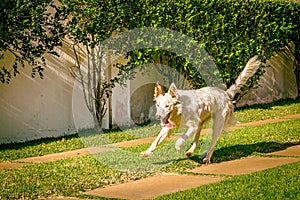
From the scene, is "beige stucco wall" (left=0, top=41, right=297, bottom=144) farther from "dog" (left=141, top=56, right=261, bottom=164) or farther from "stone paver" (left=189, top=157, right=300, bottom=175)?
"stone paver" (left=189, top=157, right=300, bottom=175)

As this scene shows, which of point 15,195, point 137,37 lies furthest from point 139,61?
point 15,195

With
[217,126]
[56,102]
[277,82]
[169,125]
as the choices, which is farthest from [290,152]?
[277,82]

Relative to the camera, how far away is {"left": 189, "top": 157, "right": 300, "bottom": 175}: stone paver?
7596mm

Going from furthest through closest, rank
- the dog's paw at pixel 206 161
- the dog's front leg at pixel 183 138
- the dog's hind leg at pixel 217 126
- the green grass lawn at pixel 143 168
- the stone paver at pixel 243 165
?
1. the dog's hind leg at pixel 217 126
2. the dog's paw at pixel 206 161
3. the dog's front leg at pixel 183 138
4. the stone paver at pixel 243 165
5. the green grass lawn at pixel 143 168

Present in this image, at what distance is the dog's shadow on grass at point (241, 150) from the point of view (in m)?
8.59

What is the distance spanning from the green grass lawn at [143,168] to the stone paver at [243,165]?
24 centimetres

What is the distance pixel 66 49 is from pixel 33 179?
17.7 ft

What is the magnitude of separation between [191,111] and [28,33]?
13.5 feet

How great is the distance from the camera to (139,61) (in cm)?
1273

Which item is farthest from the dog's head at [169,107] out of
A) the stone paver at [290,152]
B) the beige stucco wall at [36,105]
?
the beige stucco wall at [36,105]

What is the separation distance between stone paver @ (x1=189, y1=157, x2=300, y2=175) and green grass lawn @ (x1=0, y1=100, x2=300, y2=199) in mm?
235

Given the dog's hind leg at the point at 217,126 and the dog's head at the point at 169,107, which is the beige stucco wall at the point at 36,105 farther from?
the dog's hind leg at the point at 217,126

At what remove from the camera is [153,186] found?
671 centimetres

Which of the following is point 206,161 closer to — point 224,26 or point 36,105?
point 36,105
